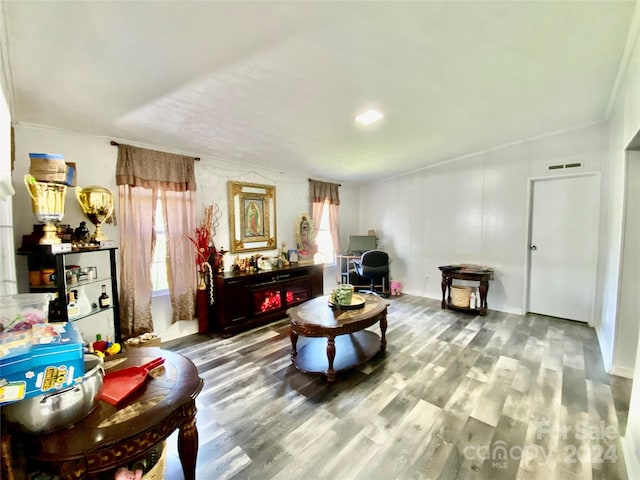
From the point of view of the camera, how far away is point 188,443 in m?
1.13

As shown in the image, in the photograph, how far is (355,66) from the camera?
1.83 meters

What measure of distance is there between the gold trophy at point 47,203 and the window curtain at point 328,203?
11.3 feet

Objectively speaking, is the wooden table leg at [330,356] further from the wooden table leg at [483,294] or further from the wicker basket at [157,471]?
the wooden table leg at [483,294]

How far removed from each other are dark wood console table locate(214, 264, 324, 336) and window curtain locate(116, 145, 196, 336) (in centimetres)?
42

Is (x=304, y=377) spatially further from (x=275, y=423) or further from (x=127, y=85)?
(x=127, y=85)

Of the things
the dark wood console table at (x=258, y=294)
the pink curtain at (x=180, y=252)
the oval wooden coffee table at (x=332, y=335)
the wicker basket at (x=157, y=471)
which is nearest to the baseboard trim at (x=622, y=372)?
the oval wooden coffee table at (x=332, y=335)

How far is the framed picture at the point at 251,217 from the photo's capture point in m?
3.71

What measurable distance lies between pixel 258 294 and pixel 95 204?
76.6 inches

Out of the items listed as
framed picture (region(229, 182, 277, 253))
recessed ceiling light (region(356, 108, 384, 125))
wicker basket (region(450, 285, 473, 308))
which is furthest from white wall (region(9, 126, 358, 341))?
wicker basket (region(450, 285, 473, 308))

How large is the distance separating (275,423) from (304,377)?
1.86ft

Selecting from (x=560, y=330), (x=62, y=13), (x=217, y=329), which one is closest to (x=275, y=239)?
(x=217, y=329)

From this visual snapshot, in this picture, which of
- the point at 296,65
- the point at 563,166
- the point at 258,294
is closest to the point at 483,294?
the point at 563,166

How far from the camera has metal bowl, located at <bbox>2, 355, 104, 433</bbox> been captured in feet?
2.76

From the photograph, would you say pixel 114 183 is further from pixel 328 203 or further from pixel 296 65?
pixel 328 203
